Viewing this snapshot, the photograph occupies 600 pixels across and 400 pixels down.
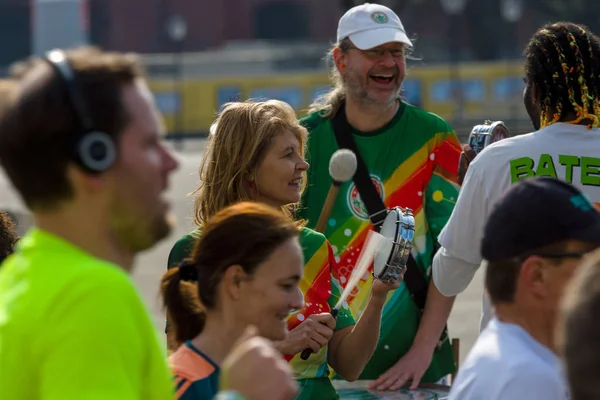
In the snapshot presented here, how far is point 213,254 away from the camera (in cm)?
319

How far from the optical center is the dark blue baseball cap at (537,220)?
9.09 feet

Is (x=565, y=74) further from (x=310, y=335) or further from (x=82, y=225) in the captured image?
(x=82, y=225)

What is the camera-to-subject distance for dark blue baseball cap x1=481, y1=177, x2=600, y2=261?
277 centimetres

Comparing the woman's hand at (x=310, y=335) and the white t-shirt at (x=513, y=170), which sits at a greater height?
the white t-shirt at (x=513, y=170)

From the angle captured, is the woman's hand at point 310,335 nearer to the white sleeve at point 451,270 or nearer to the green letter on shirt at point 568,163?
the white sleeve at point 451,270

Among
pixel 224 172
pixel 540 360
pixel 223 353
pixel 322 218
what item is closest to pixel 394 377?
pixel 322 218

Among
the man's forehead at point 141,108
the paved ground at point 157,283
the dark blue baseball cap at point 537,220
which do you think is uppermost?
the man's forehead at point 141,108

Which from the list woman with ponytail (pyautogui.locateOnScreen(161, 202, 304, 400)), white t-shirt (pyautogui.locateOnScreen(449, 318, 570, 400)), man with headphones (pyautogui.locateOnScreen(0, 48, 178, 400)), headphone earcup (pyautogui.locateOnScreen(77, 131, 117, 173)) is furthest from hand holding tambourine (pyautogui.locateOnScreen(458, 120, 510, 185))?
headphone earcup (pyautogui.locateOnScreen(77, 131, 117, 173))

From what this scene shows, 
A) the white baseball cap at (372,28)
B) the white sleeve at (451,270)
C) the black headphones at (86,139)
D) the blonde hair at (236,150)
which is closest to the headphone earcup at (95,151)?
the black headphones at (86,139)

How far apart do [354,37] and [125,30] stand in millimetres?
46934

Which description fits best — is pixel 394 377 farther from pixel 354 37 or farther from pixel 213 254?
pixel 213 254

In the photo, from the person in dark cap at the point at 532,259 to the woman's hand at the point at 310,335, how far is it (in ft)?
3.78

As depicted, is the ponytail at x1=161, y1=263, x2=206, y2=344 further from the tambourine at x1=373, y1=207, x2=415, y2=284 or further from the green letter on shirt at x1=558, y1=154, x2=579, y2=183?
the green letter on shirt at x1=558, y1=154, x2=579, y2=183

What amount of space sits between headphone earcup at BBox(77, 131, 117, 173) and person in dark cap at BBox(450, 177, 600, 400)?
35.2 inches
